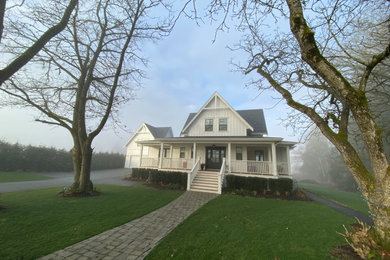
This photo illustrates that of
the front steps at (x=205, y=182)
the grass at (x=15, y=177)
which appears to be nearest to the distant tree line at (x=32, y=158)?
the grass at (x=15, y=177)

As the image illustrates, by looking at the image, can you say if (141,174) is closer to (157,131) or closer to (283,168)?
(283,168)

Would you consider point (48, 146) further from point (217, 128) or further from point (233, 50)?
point (233, 50)

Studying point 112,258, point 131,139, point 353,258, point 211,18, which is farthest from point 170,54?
point 131,139

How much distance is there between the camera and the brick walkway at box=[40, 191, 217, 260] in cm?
307

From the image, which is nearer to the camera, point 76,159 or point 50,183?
point 76,159

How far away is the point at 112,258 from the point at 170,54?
29.1 ft

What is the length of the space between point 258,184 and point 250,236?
674 centimetres

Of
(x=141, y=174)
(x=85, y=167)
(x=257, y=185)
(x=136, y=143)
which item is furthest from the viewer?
(x=136, y=143)

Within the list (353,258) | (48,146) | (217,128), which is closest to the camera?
(353,258)

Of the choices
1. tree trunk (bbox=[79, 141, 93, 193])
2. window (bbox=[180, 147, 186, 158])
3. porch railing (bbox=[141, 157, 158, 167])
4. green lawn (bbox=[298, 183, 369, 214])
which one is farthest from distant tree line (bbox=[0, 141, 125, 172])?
green lawn (bbox=[298, 183, 369, 214])

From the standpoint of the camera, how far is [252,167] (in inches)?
452

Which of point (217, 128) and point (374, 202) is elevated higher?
point (217, 128)

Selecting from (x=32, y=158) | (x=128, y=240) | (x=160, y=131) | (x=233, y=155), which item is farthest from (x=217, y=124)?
(x=32, y=158)

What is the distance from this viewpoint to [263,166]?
36.7 feet
